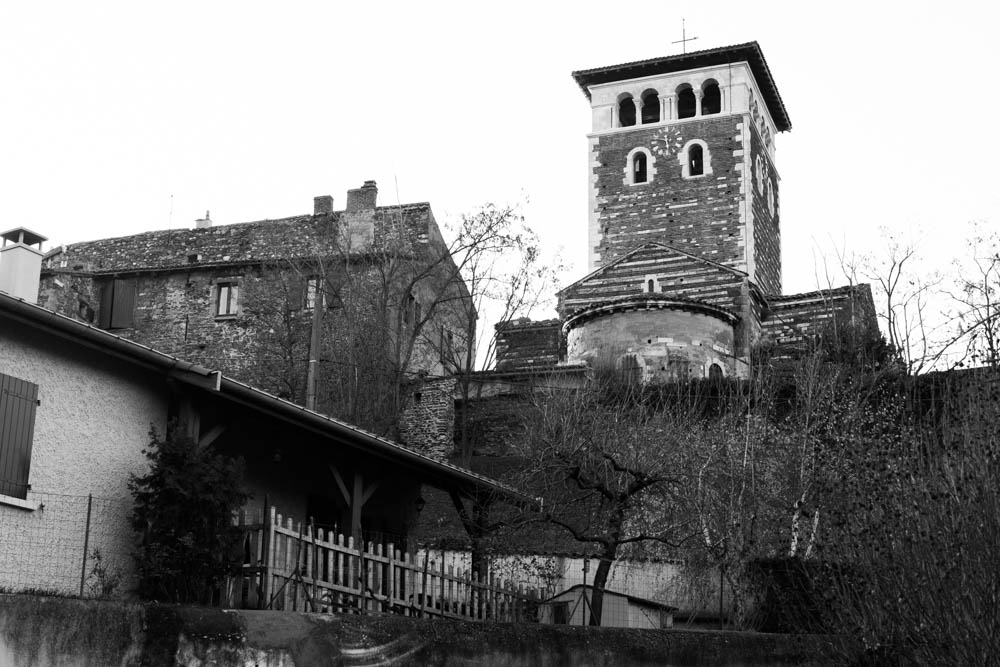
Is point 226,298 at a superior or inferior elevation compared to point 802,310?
inferior

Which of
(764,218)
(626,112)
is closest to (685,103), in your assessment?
(626,112)

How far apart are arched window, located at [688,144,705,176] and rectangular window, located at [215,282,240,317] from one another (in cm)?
1684

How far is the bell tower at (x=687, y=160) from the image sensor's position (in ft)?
140

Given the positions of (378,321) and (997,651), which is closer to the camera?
(997,651)

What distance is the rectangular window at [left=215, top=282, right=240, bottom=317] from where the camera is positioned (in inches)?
1431

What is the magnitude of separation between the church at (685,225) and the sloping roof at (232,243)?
187 inches

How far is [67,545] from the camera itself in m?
12.0

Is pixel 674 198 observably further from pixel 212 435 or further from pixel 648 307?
pixel 212 435

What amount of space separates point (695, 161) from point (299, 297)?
16.2 metres

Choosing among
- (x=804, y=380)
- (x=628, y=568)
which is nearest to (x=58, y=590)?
(x=628, y=568)

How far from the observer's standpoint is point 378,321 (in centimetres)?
3294

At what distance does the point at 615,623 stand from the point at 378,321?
15.4 m

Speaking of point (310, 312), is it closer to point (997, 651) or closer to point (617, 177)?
point (617, 177)

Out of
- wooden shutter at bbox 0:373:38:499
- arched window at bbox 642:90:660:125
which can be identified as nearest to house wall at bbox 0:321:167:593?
wooden shutter at bbox 0:373:38:499
